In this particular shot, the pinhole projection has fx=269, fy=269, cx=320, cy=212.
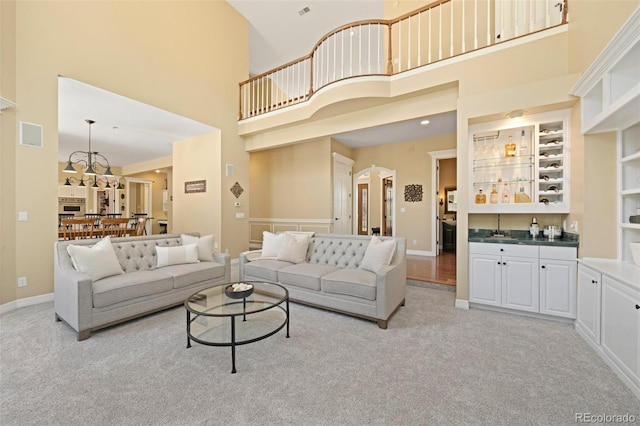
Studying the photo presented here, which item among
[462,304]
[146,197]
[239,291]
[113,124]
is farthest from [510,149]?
[146,197]

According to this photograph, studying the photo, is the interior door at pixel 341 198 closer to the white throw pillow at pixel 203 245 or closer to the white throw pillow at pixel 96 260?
the white throw pillow at pixel 203 245

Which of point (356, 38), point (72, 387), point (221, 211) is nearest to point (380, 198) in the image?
point (356, 38)

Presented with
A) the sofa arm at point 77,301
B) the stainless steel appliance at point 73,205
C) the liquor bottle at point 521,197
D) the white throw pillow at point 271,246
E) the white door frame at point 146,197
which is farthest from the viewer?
the white door frame at point 146,197

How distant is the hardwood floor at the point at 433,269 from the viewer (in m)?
4.37

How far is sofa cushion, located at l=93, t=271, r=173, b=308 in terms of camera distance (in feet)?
8.69

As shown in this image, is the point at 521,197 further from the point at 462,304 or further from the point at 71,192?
the point at 71,192

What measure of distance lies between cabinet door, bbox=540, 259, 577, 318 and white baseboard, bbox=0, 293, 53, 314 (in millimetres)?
6153

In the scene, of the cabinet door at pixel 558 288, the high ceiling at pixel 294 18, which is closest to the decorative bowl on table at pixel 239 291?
the cabinet door at pixel 558 288

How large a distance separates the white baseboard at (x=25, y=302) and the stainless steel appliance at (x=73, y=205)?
26.1 feet

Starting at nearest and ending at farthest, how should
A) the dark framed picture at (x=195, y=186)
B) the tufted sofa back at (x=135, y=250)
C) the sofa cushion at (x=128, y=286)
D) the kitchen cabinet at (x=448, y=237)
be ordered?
the sofa cushion at (x=128, y=286)
the tufted sofa back at (x=135, y=250)
the dark framed picture at (x=195, y=186)
the kitchen cabinet at (x=448, y=237)

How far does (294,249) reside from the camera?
3957 millimetres

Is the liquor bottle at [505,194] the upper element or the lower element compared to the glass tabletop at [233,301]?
upper

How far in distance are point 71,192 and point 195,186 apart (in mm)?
6802

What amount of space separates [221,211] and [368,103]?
3639mm
